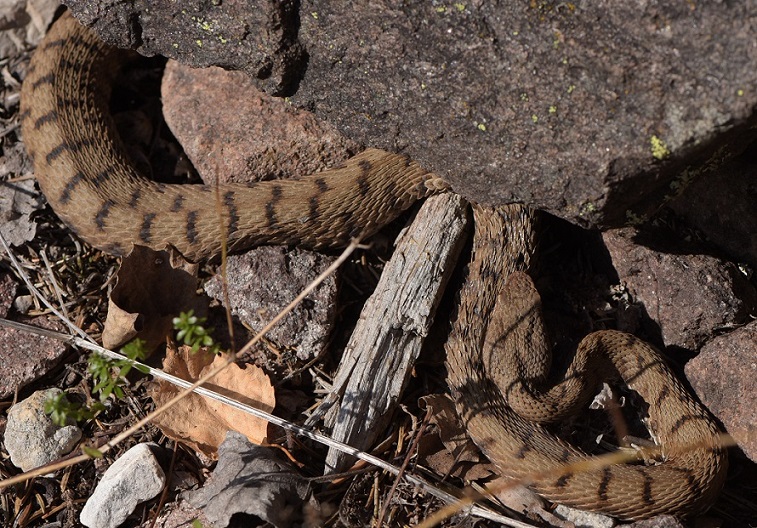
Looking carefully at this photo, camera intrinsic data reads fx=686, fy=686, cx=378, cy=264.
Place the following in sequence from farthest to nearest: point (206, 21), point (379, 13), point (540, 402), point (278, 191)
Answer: point (278, 191), point (540, 402), point (206, 21), point (379, 13)

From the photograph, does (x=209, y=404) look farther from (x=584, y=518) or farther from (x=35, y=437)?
(x=584, y=518)

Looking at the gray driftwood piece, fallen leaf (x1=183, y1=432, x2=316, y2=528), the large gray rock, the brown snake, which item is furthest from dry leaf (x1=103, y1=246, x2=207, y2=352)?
the large gray rock

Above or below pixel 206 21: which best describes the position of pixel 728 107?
above

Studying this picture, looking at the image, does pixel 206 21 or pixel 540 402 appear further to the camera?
pixel 540 402

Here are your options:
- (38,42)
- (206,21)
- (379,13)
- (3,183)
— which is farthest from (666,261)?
(38,42)

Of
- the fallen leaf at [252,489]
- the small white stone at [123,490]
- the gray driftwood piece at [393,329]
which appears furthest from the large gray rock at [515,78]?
the small white stone at [123,490]

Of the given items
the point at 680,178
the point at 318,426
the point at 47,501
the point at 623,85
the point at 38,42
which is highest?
the point at 623,85

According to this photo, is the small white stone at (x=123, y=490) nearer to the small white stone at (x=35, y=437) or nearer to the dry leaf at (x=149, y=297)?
the small white stone at (x=35, y=437)

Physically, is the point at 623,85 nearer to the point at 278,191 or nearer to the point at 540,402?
the point at 540,402
